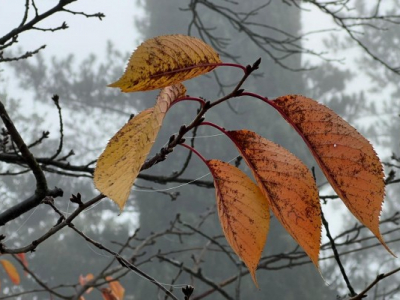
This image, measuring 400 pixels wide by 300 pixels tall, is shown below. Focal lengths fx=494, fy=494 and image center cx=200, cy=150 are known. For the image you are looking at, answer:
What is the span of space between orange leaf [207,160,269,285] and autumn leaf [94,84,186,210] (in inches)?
4.2

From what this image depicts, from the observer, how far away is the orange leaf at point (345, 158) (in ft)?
1.09

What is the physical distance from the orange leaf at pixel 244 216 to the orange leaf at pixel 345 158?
65 millimetres

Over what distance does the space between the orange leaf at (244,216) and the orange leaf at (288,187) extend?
2cm

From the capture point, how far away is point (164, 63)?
0.34 meters

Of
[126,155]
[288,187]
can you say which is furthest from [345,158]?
[126,155]

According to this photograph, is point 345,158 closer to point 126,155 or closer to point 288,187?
point 288,187

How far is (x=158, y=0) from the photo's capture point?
50.8 ft

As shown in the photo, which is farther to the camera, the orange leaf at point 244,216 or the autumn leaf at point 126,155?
the orange leaf at point 244,216

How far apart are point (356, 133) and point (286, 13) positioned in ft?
48.9

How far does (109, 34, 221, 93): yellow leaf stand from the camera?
1.08 feet

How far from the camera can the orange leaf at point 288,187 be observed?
354mm

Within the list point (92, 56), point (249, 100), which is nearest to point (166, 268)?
point (249, 100)

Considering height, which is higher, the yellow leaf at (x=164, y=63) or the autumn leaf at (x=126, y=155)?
the yellow leaf at (x=164, y=63)

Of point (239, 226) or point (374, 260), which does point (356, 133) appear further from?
point (374, 260)
